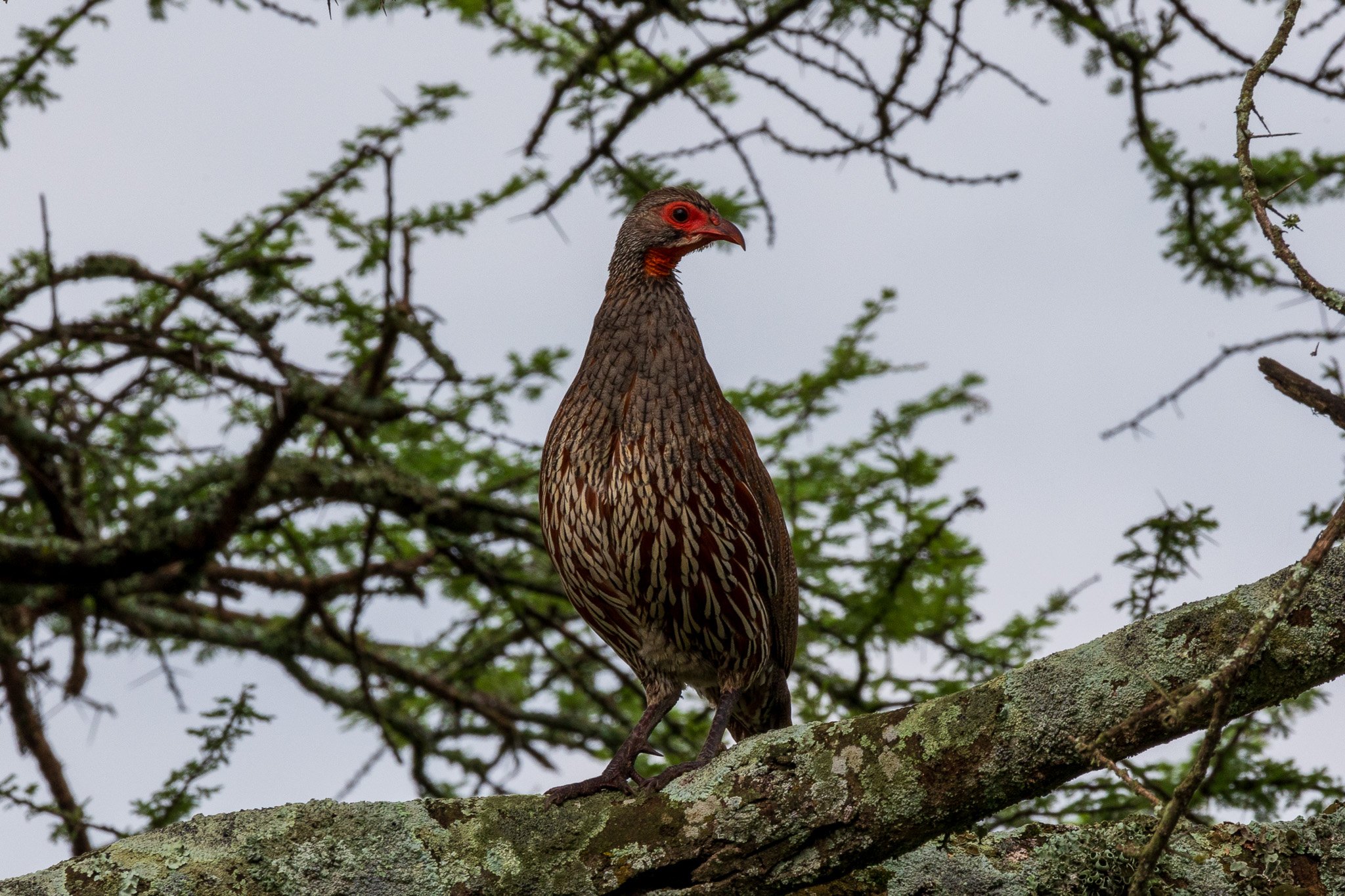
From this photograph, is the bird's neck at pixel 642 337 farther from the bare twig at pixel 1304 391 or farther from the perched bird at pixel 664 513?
the bare twig at pixel 1304 391

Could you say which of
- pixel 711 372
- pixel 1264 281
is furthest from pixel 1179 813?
pixel 1264 281

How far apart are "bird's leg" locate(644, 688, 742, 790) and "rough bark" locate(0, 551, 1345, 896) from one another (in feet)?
1.29

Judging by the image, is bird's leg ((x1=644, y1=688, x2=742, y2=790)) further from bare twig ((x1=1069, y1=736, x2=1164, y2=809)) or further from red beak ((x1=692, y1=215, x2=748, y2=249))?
red beak ((x1=692, y1=215, x2=748, y2=249))

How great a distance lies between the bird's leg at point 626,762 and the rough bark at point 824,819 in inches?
9.7

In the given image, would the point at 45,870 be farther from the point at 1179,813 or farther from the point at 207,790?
the point at 1179,813

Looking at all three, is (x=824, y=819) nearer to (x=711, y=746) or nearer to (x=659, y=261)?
(x=711, y=746)

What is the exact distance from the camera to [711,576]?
14.6 feet

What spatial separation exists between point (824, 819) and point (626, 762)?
3.92ft

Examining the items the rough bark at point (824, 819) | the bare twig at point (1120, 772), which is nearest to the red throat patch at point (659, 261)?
the rough bark at point (824, 819)

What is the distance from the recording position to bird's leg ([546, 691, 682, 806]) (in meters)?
3.50

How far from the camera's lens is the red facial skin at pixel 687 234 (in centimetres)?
501

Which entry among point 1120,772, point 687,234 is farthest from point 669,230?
point 1120,772

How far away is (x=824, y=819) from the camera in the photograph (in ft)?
9.48

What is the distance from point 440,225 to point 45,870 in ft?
17.3
